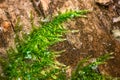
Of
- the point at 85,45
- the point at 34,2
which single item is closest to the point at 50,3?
the point at 34,2

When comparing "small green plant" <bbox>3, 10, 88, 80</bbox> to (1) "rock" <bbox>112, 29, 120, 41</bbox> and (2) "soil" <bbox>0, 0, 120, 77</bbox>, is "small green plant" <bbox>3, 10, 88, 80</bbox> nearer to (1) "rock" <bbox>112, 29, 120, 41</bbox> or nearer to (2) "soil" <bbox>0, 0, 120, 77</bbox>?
(2) "soil" <bbox>0, 0, 120, 77</bbox>

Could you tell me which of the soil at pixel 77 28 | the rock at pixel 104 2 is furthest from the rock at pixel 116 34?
the rock at pixel 104 2

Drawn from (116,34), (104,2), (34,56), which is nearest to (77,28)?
(116,34)

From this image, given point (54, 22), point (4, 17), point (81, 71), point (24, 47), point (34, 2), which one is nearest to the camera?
point (54, 22)

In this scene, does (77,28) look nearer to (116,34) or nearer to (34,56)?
(116,34)

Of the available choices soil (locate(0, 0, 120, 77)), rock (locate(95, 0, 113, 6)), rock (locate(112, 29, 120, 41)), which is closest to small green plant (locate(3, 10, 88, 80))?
soil (locate(0, 0, 120, 77))

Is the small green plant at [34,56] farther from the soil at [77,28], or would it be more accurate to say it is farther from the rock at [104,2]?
the rock at [104,2]

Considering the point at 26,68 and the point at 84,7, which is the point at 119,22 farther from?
the point at 26,68

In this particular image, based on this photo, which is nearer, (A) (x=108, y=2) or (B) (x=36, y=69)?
(B) (x=36, y=69)
